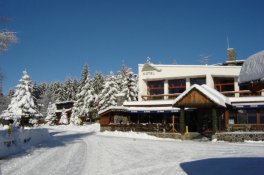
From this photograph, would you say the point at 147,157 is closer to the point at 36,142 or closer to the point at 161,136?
the point at 36,142

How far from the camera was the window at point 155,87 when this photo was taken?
4169 centimetres

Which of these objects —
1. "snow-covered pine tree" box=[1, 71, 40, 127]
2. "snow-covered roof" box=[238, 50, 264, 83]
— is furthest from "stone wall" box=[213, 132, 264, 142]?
"snow-covered pine tree" box=[1, 71, 40, 127]

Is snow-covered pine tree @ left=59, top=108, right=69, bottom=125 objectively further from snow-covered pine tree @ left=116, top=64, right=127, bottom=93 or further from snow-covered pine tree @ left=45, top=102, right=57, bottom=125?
snow-covered pine tree @ left=116, top=64, right=127, bottom=93

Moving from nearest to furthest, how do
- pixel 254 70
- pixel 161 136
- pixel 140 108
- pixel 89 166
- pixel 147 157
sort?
pixel 254 70 < pixel 89 166 < pixel 147 157 < pixel 161 136 < pixel 140 108

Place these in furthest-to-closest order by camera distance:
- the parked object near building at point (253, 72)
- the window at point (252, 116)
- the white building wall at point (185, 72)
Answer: the white building wall at point (185, 72)
the window at point (252, 116)
the parked object near building at point (253, 72)

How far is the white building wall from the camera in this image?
1503 inches

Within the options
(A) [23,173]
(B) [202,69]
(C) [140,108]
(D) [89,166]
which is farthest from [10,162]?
(B) [202,69]

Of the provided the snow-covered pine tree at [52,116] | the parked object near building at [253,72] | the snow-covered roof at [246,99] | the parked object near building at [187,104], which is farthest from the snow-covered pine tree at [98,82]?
the parked object near building at [253,72]

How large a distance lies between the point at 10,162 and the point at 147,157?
649 cm

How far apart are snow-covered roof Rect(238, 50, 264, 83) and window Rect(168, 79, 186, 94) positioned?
3298cm

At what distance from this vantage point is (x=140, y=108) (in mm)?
38156

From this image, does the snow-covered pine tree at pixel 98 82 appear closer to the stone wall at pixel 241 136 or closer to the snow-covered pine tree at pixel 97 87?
the snow-covered pine tree at pixel 97 87

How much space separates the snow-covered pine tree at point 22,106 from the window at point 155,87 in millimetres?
20840

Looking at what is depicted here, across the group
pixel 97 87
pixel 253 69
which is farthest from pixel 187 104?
pixel 97 87
